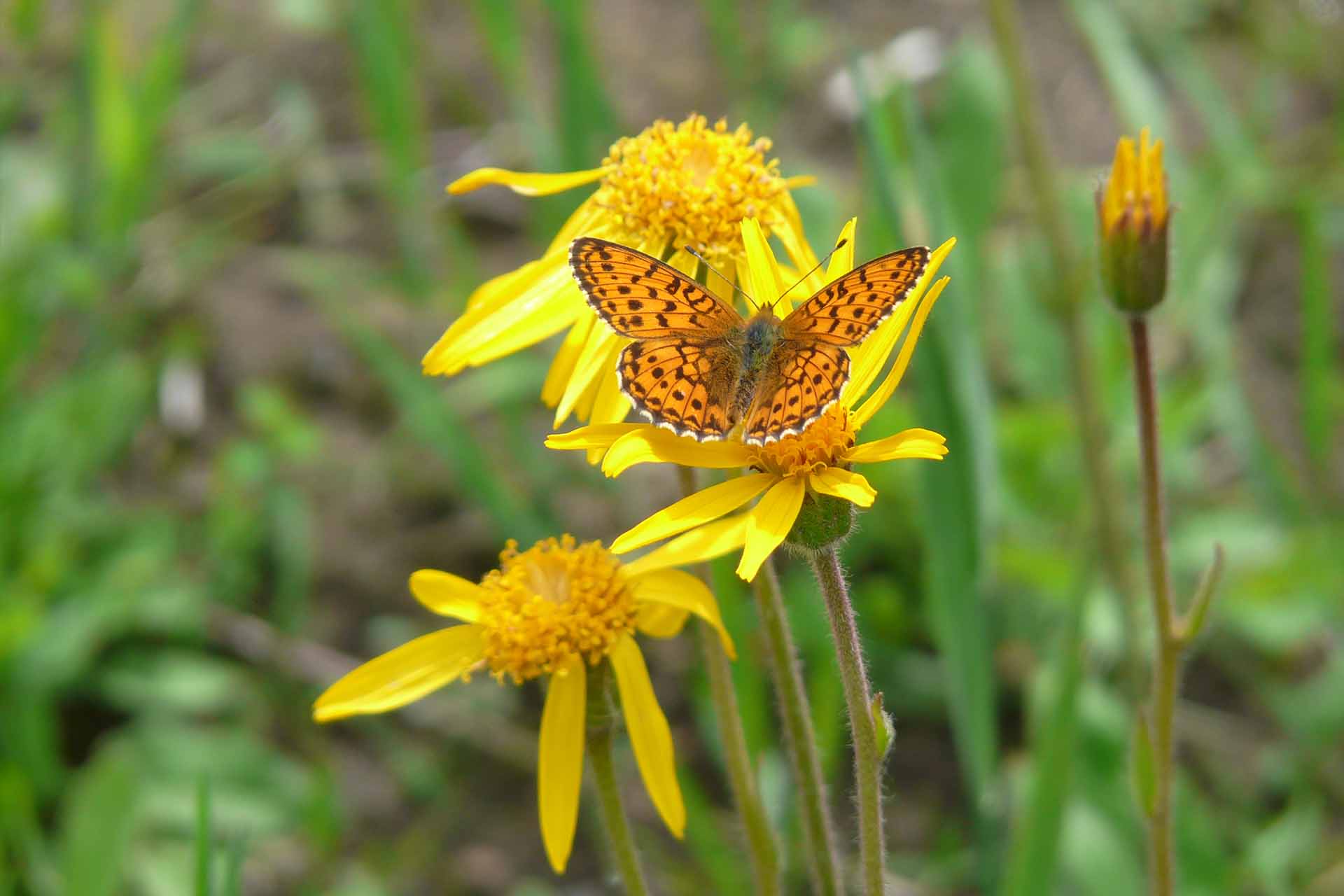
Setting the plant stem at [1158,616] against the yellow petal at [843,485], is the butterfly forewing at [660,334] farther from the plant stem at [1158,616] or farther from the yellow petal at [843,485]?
the plant stem at [1158,616]

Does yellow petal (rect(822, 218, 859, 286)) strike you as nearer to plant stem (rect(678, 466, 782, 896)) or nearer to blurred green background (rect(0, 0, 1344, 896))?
plant stem (rect(678, 466, 782, 896))

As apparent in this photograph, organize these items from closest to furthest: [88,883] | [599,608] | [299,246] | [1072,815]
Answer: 1. [599,608]
2. [88,883]
3. [1072,815]
4. [299,246]

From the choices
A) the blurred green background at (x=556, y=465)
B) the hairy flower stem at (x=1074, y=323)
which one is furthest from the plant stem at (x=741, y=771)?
the hairy flower stem at (x=1074, y=323)

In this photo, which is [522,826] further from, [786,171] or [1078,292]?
[786,171]

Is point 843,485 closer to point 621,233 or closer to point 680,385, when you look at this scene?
point 680,385

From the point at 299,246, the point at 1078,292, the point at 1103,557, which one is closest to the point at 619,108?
the point at 299,246

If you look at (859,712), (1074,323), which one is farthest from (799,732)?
(1074,323)
